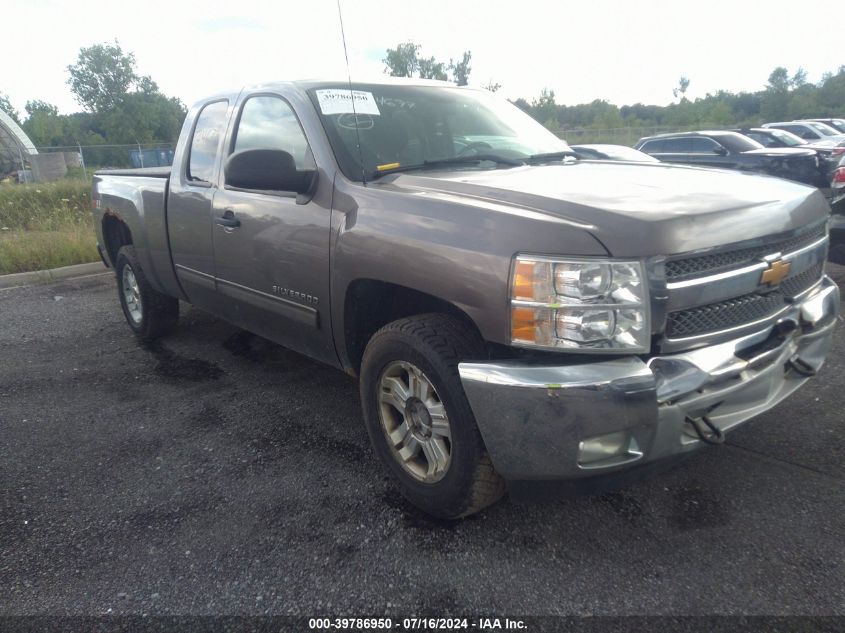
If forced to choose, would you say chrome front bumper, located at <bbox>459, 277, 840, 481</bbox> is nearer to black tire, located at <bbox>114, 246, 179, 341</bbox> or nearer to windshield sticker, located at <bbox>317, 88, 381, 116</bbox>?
windshield sticker, located at <bbox>317, 88, 381, 116</bbox>

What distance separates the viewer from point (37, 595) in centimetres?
229

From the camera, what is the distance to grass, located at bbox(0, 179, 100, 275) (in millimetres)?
7996

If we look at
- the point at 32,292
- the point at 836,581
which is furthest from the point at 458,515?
the point at 32,292

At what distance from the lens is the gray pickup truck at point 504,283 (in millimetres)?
2064

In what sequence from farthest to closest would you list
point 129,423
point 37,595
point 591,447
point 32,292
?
point 32,292 → point 129,423 → point 37,595 → point 591,447

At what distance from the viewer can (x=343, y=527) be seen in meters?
2.62

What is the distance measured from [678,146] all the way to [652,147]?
89cm

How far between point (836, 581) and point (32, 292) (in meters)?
7.63

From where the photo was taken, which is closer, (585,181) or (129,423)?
(585,181)

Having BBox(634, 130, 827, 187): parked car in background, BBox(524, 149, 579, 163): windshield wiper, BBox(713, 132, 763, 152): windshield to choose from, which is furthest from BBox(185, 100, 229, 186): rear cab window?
BBox(713, 132, 763, 152): windshield

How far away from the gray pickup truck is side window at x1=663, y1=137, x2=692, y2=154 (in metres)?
10.1

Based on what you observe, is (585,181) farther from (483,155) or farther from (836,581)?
(836,581)

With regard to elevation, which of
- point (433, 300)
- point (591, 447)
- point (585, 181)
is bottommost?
point (591, 447)

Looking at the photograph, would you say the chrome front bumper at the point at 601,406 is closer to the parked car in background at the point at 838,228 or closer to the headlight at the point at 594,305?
the headlight at the point at 594,305
